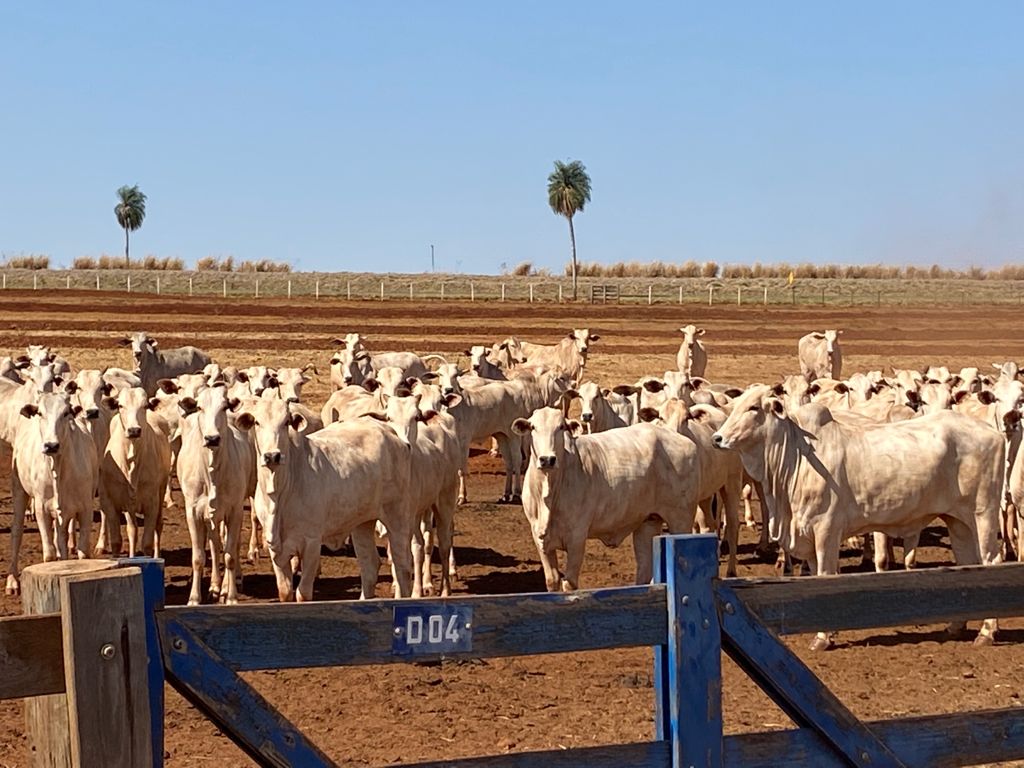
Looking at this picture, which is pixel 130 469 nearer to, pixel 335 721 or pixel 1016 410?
pixel 335 721

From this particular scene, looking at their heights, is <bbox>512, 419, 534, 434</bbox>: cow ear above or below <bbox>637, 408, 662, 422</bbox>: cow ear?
above

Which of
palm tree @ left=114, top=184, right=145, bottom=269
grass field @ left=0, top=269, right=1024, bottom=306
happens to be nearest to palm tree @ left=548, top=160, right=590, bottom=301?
grass field @ left=0, top=269, right=1024, bottom=306

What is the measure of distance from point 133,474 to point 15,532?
1.64 meters

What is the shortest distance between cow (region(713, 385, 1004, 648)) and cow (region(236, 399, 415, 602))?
3360 mm

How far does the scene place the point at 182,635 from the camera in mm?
4047

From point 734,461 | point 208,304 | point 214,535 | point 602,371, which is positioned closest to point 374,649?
point 214,535

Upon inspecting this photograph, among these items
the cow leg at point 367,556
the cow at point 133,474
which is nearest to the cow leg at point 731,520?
the cow leg at point 367,556

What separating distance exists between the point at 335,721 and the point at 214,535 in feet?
17.7

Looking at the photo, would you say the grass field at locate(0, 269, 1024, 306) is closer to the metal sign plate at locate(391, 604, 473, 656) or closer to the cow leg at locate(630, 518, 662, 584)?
the cow leg at locate(630, 518, 662, 584)

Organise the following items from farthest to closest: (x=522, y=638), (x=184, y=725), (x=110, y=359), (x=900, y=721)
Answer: (x=110, y=359) → (x=184, y=725) → (x=900, y=721) → (x=522, y=638)

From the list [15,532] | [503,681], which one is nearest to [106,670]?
[503,681]

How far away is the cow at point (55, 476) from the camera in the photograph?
15336 mm

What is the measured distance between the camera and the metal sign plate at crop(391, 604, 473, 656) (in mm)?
4289

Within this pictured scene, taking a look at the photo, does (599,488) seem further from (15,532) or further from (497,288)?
(497,288)
